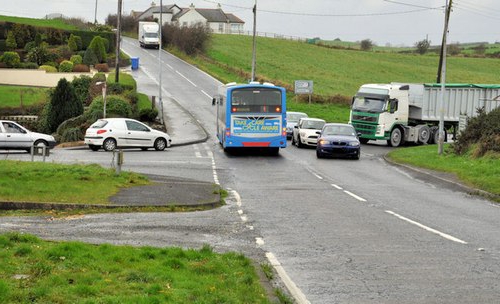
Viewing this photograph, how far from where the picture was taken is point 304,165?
32375 millimetres

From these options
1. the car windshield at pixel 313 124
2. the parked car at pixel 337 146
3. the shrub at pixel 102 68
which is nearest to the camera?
the parked car at pixel 337 146

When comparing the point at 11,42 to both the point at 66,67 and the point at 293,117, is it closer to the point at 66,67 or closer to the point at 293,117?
the point at 66,67

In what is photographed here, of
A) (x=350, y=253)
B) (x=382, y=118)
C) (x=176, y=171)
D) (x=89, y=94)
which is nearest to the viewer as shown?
(x=350, y=253)

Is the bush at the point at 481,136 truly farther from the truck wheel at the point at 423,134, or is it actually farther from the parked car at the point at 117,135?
the parked car at the point at 117,135

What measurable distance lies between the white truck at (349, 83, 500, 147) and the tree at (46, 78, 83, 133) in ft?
56.1

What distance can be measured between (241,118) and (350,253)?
23.1m

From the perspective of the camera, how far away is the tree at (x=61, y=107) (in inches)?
1964

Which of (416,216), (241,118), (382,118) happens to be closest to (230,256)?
(416,216)

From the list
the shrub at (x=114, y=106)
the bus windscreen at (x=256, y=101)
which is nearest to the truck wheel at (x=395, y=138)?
the bus windscreen at (x=256, y=101)

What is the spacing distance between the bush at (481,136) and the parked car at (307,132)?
952 cm

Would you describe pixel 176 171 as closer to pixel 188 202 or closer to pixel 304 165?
pixel 304 165

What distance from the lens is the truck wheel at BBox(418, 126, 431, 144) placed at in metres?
45.9

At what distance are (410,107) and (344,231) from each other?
1341 inches

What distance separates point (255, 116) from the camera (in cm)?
3531
